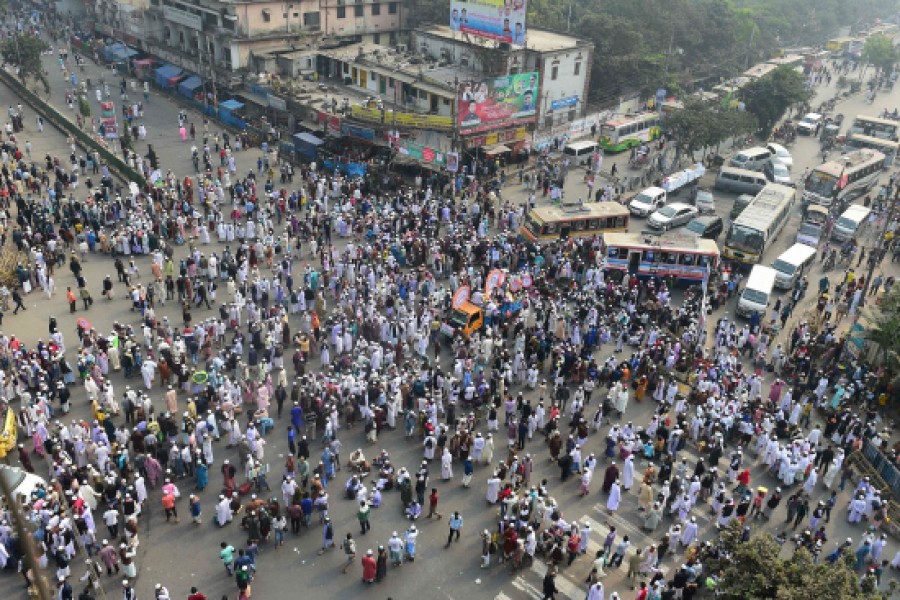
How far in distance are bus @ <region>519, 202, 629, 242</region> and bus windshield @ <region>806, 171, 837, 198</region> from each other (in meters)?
13.5

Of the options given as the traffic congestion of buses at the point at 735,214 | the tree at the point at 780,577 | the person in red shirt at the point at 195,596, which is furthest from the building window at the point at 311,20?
the tree at the point at 780,577

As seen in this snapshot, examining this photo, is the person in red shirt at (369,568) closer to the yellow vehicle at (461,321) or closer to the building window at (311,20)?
the yellow vehicle at (461,321)

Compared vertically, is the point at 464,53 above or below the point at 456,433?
above

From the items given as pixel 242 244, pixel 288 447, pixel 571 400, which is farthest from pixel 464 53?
pixel 288 447

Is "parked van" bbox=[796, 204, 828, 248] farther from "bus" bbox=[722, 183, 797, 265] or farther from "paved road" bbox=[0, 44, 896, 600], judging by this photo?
"paved road" bbox=[0, 44, 896, 600]

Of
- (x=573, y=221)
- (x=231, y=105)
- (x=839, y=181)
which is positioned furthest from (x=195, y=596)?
(x=839, y=181)

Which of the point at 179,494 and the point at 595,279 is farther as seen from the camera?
the point at 595,279

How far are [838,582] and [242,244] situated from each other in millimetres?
24163

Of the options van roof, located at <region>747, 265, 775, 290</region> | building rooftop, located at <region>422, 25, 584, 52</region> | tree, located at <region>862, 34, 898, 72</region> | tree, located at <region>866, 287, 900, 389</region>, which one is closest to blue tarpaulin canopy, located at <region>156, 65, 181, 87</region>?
building rooftop, located at <region>422, 25, 584, 52</region>

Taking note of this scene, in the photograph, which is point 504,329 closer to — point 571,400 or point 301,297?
point 571,400

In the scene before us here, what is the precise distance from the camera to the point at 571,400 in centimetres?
2217

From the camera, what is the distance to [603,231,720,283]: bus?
27922 millimetres

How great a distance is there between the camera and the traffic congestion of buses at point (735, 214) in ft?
92.6

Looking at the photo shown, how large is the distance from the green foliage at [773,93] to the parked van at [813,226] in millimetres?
15997
